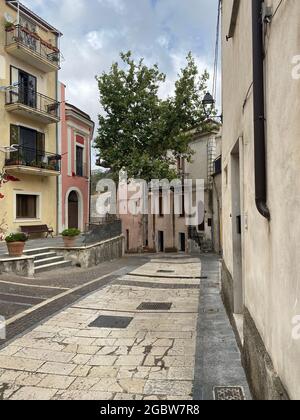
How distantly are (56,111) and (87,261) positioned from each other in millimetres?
10630

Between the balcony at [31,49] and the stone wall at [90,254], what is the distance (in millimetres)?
10249

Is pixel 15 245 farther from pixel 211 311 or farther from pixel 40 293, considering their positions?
pixel 211 311

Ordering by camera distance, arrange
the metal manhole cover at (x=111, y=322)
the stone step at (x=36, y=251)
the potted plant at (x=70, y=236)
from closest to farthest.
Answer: the metal manhole cover at (x=111, y=322) < the stone step at (x=36, y=251) < the potted plant at (x=70, y=236)

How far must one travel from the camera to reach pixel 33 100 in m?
18.7

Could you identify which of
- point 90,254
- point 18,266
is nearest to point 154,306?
point 18,266

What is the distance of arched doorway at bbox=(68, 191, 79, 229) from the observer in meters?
22.4

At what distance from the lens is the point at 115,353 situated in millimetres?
4668

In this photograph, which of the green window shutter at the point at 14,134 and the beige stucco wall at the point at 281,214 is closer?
the beige stucco wall at the point at 281,214

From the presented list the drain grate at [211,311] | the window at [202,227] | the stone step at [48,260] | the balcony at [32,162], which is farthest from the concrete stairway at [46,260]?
the window at [202,227]

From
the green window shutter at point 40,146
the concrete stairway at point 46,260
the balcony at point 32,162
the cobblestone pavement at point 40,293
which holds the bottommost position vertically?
the cobblestone pavement at point 40,293

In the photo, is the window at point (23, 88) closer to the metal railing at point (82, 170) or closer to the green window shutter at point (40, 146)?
the green window shutter at point (40, 146)

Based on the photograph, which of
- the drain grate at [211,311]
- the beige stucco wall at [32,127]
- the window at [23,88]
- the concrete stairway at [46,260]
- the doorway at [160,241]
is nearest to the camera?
the drain grate at [211,311]

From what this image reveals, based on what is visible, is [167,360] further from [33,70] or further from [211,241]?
[33,70]

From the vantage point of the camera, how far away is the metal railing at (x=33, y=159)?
55.9 feet
